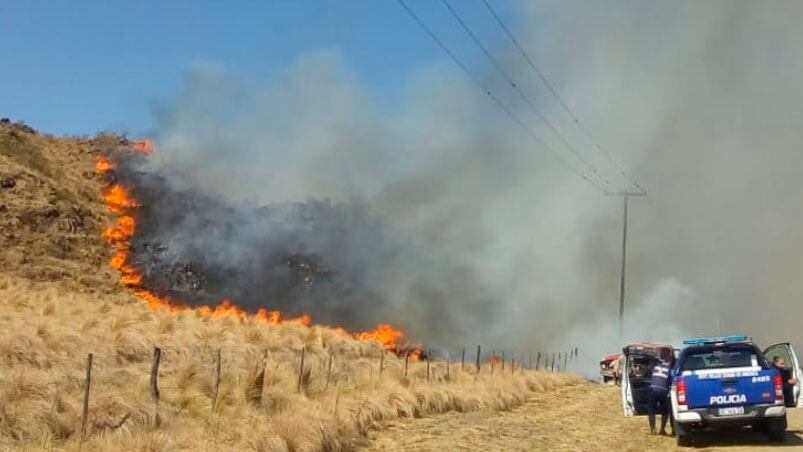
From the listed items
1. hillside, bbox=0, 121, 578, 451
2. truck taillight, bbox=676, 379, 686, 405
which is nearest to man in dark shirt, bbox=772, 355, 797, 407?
truck taillight, bbox=676, 379, 686, 405

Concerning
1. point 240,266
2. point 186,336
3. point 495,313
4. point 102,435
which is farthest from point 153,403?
point 495,313

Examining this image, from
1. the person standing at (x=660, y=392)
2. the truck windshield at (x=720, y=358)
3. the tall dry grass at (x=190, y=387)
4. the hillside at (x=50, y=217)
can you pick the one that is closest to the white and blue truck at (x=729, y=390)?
the truck windshield at (x=720, y=358)

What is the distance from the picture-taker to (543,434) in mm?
18547

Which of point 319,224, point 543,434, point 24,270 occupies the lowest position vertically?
point 543,434

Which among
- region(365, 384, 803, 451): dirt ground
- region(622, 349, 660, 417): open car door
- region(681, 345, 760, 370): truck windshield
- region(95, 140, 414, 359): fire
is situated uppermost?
region(95, 140, 414, 359): fire

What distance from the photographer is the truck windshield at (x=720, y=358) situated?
17.2 m

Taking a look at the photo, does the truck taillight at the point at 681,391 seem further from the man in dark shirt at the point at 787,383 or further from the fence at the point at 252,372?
the fence at the point at 252,372

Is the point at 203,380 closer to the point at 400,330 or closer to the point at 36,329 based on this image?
the point at 36,329

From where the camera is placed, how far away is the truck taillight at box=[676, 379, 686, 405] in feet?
55.5

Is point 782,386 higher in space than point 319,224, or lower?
lower

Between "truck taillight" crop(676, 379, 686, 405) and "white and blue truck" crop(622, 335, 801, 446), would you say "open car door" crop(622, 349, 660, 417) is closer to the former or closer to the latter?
"white and blue truck" crop(622, 335, 801, 446)

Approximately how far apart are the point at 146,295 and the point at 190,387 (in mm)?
30199

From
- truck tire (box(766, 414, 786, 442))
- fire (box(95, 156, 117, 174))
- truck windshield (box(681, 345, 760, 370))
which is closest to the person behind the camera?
truck tire (box(766, 414, 786, 442))

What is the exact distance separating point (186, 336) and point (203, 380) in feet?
35.7
